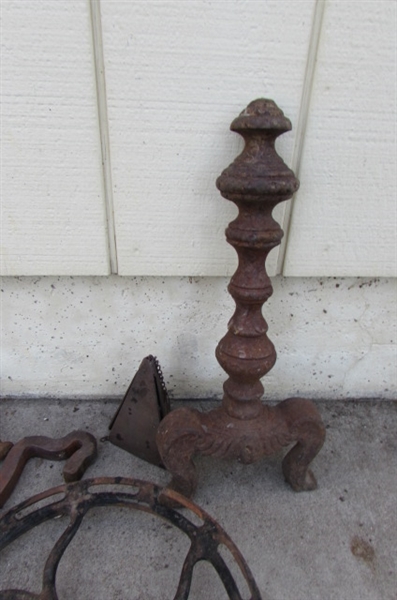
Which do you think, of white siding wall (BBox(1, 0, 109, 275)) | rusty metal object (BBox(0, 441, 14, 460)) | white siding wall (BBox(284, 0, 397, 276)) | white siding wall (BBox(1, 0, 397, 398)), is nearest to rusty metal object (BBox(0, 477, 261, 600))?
rusty metal object (BBox(0, 441, 14, 460))

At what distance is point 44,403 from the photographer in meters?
1.27

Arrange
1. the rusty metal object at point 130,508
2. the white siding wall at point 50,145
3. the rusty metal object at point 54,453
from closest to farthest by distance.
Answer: the rusty metal object at point 130,508 < the white siding wall at point 50,145 < the rusty metal object at point 54,453

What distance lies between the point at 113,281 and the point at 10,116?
0.47 metres

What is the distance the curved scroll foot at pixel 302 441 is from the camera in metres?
0.94

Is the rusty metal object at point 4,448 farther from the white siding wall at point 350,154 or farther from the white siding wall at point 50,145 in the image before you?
the white siding wall at point 350,154

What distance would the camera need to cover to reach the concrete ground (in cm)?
81

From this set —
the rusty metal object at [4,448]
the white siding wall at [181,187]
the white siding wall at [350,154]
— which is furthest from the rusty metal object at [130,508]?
the white siding wall at [350,154]

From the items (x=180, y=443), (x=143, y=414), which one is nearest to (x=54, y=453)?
(x=143, y=414)

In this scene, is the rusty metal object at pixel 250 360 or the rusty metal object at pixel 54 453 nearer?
the rusty metal object at pixel 250 360

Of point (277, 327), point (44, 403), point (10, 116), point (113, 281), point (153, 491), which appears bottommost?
point (44, 403)

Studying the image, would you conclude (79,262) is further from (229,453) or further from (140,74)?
(229,453)

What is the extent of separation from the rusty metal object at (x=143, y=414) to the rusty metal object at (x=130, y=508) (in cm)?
15

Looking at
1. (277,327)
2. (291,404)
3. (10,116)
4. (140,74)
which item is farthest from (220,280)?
(10,116)

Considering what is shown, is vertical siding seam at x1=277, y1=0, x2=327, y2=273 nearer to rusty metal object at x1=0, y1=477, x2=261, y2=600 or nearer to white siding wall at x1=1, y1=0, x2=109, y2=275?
white siding wall at x1=1, y1=0, x2=109, y2=275
